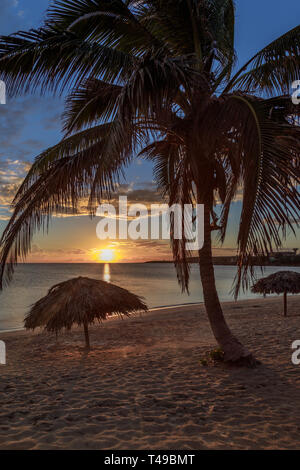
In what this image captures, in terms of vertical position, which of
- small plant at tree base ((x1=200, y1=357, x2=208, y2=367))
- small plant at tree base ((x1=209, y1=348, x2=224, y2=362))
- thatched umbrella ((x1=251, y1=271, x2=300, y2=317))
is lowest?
small plant at tree base ((x1=200, y1=357, x2=208, y2=367))

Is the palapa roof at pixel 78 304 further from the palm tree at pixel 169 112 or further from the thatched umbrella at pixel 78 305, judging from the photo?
the palm tree at pixel 169 112

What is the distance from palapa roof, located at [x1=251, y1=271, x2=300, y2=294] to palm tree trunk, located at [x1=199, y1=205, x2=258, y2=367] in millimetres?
6052

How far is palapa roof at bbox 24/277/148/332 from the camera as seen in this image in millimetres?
7062

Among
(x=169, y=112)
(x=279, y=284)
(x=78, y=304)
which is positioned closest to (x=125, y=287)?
(x=279, y=284)

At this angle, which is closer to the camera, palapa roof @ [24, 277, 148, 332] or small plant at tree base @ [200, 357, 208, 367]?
small plant at tree base @ [200, 357, 208, 367]

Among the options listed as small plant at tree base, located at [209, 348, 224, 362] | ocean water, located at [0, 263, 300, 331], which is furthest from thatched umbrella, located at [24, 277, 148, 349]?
ocean water, located at [0, 263, 300, 331]

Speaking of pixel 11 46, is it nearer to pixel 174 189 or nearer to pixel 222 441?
pixel 174 189

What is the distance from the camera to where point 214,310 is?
19.7ft

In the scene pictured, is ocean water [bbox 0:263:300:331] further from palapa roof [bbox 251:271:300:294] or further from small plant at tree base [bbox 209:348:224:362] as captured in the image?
small plant at tree base [bbox 209:348:224:362]

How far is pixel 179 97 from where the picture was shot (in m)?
5.20

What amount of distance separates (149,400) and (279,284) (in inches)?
321
